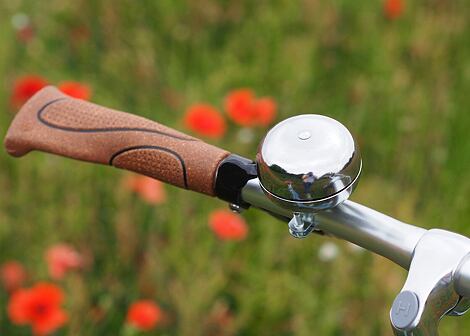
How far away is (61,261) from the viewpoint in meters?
1.41

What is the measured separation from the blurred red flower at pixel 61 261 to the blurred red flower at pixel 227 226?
25 cm

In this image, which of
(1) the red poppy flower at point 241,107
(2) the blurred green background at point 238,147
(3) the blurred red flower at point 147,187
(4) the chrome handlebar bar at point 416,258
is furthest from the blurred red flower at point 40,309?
(4) the chrome handlebar bar at point 416,258

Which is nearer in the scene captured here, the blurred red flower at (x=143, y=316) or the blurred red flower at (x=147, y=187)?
the blurred red flower at (x=143, y=316)

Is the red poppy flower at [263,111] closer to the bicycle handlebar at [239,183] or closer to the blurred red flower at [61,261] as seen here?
the blurred red flower at [61,261]

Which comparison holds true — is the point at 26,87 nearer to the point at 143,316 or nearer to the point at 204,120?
the point at 204,120

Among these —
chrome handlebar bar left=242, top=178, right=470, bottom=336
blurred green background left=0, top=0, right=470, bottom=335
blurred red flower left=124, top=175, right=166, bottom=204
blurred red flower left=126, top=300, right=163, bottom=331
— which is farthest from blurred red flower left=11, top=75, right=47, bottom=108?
chrome handlebar bar left=242, top=178, right=470, bottom=336

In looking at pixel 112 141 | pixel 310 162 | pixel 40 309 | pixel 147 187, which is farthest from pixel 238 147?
pixel 310 162

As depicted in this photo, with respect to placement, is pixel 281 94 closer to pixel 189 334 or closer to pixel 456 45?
pixel 456 45

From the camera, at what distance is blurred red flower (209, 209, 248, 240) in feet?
4.72

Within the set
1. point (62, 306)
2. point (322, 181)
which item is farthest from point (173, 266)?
point (322, 181)

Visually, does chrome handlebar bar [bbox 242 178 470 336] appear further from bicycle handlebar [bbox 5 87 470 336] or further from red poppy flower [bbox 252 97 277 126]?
red poppy flower [bbox 252 97 277 126]

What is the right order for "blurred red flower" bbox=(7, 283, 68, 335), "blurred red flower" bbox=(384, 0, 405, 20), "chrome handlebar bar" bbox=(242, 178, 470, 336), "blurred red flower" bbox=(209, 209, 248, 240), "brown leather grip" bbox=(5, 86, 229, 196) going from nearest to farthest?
"chrome handlebar bar" bbox=(242, 178, 470, 336) → "brown leather grip" bbox=(5, 86, 229, 196) → "blurred red flower" bbox=(7, 283, 68, 335) → "blurred red flower" bbox=(209, 209, 248, 240) → "blurred red flower" bbox=(384, 0, 405, 20)

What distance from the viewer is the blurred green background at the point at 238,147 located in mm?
1441

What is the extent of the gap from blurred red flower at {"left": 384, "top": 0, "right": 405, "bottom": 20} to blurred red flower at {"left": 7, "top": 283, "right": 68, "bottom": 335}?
1.12m
